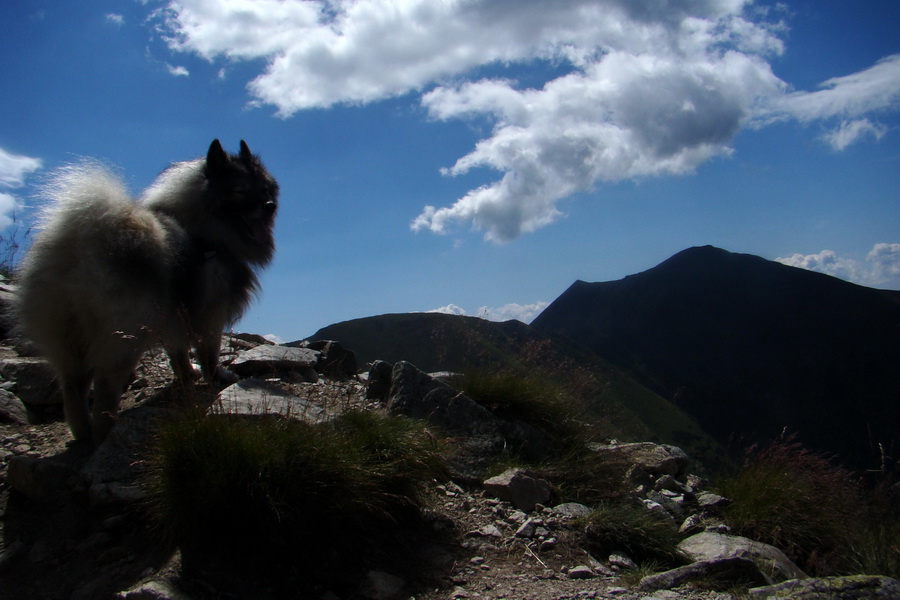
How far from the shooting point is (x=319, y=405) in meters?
4.97

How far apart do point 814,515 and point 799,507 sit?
12cm

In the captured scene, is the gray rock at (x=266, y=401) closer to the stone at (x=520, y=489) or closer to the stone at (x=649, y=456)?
the stone at (x=520, y=489)

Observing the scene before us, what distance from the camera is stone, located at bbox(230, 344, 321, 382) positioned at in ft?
22.8

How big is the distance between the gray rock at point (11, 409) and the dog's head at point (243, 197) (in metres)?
2.56

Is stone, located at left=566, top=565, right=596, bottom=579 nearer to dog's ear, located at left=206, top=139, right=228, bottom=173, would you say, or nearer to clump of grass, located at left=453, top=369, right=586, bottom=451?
clump of grass, located at left=453, top=369, right=586, bottom=451

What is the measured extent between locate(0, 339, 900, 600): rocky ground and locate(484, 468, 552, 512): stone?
0.15 feet

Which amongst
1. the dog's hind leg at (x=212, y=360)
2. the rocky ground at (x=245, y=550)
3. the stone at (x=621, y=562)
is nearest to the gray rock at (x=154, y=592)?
the rocky ground at (x=245, y=550)

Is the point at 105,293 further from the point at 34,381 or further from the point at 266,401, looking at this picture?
the point at 34,381

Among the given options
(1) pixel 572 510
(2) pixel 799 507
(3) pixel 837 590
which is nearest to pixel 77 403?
(1) pixel 572 510

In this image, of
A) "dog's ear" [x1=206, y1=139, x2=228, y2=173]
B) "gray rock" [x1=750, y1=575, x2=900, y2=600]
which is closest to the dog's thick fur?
"dog's ear" [x1=206, y1=139, x2=228, y2=173]

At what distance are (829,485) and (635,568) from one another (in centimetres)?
246

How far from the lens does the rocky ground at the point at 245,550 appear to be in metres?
3.36

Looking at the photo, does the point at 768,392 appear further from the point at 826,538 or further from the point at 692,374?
the point at 826,538

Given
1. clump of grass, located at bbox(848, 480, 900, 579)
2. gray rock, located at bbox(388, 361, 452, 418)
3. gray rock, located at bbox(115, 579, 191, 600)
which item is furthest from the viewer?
gray rock, located at bbox(388, 361, 452, 418)
